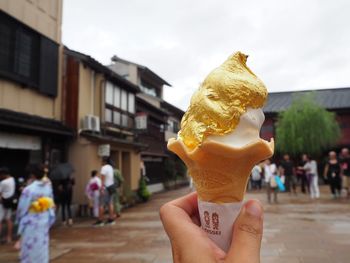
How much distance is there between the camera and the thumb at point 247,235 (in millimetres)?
1693

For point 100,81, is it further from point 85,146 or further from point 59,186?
point 59,186

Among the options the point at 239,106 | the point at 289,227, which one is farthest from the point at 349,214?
the point at 239,106

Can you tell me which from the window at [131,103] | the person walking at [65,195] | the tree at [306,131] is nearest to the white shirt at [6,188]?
the person walking at [65,195]

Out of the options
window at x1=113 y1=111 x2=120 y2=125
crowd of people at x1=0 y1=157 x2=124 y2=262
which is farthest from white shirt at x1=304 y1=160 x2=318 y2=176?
window at x1=113 y1=111 x2=120 y2=125

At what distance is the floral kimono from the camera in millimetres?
5777

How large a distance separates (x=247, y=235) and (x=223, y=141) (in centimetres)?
45

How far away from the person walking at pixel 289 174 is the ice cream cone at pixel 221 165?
16.7 m

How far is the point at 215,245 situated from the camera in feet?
6.14

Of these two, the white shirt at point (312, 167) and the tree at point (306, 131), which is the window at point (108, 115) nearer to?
the white shirt at point (312, 167)

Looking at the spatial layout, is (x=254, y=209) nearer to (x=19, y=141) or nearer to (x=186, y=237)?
(x=186, y=237)

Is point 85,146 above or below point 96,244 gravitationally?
above

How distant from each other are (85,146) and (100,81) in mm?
3012

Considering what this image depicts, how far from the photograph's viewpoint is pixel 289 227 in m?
9.82

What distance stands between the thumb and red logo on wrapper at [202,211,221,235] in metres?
0.11
